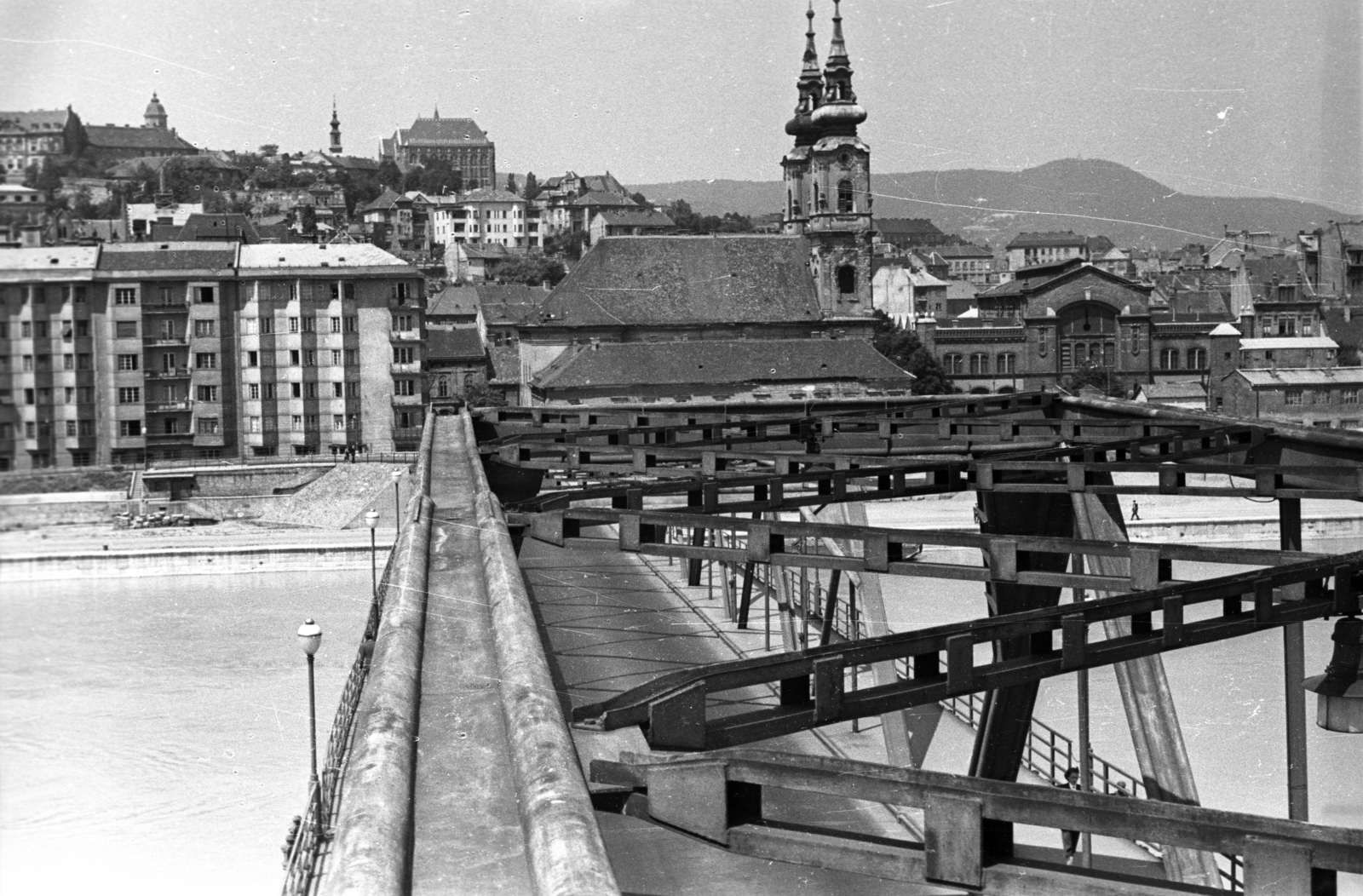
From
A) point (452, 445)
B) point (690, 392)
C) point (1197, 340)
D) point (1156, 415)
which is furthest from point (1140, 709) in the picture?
point (1197, 340)

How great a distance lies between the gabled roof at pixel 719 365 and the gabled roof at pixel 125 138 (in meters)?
24.7

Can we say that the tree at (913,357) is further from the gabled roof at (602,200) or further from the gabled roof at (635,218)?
the gabled roof at (602,200)

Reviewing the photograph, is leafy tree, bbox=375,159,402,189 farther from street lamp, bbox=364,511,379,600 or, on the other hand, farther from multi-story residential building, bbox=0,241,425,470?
street lamp, bbox=364,511,379,600

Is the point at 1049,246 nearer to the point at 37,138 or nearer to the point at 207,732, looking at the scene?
the point at 207,732

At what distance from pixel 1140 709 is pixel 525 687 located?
422cm

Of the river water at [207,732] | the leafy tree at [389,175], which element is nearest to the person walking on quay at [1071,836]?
the river water at [207,732]

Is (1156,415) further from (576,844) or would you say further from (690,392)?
(690,392)

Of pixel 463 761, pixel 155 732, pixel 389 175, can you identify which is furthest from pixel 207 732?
pixel 389 175

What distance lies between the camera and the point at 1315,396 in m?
33.7

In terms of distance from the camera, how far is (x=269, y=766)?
1301cm

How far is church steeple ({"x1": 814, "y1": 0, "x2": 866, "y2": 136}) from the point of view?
146 ft

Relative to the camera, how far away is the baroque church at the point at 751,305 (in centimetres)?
4278

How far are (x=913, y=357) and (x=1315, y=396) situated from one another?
1499 cm

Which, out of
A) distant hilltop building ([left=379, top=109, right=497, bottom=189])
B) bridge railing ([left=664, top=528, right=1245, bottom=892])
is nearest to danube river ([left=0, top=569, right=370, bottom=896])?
bridge railing ([left=664, top=528, right=1245, bottom=892])
